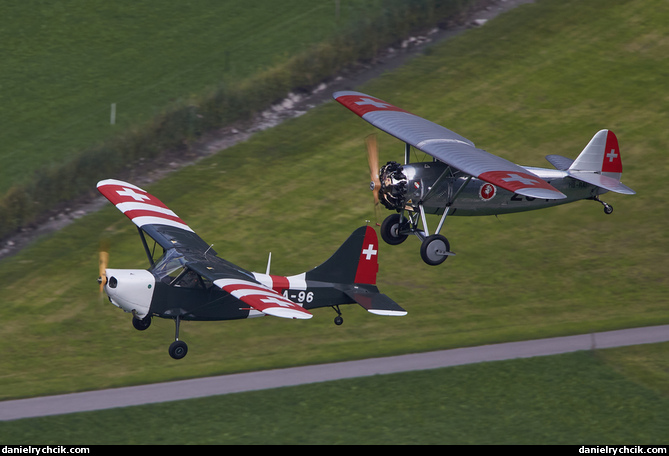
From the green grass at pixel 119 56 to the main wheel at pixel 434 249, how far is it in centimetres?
2065

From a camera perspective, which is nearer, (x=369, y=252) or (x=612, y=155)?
(x=369, y=252)

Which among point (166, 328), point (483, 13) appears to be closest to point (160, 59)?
point (483, 13)

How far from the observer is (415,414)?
32.7 meters

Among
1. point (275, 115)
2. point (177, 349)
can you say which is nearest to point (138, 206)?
point (177, 349)

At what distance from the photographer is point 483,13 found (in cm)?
5753

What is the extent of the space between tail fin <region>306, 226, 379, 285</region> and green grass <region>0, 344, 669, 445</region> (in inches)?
161

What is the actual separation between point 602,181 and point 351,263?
888 cm

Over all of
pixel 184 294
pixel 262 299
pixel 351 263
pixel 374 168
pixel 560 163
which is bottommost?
pixel 351 263

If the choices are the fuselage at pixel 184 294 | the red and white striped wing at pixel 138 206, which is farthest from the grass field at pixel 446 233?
the red and white striped wing at pixel 138 206

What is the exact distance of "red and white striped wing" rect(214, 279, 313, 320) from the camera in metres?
26.0

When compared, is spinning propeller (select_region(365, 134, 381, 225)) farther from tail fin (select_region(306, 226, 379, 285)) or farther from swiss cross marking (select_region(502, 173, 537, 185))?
swiss cross marking (select_region(502, 173, 537, 185))

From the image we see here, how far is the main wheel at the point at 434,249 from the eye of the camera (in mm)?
32031

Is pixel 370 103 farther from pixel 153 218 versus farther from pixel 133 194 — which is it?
pixel 153 218
